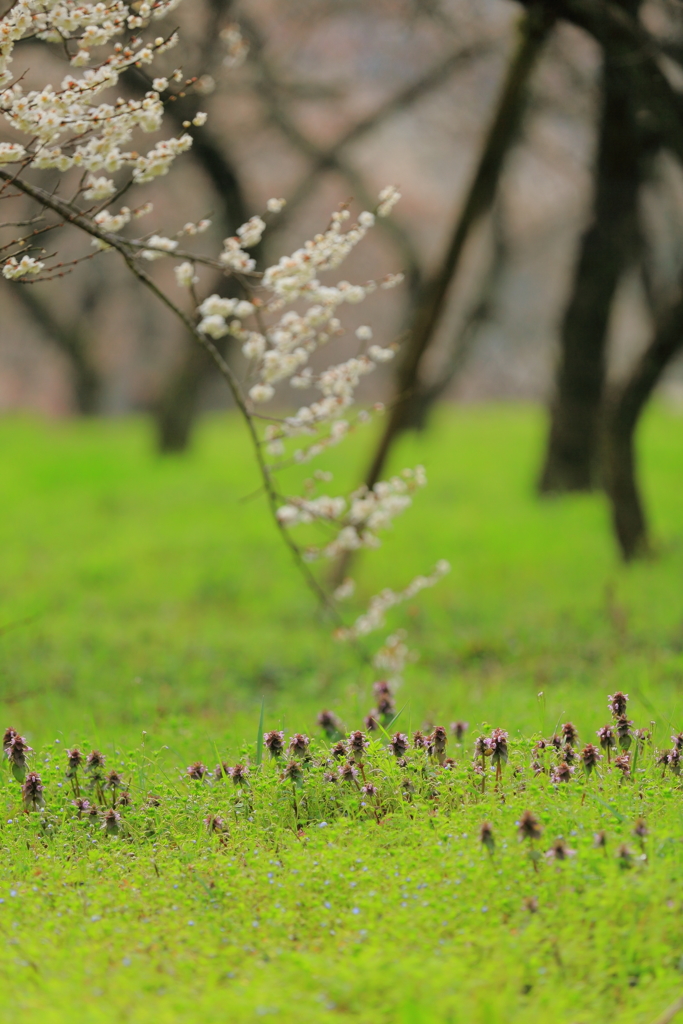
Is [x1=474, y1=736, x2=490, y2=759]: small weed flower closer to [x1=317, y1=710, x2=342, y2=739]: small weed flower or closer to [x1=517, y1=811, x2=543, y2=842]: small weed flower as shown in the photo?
[x1=517, y1=811, x2=543, y2=842]: small weed flower

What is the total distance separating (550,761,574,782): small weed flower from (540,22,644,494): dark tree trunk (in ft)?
26.4

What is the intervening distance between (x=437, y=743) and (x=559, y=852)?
31.7 inches

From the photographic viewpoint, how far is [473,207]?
24.4ft

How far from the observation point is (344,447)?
1538 cm

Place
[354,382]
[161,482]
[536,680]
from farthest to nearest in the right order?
1. [161,482]
2. [536,680]
3. [354,382]

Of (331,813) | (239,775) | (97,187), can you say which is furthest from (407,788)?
(97,187)

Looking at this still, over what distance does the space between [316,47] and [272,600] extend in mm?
9490

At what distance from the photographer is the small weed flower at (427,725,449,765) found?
344cm

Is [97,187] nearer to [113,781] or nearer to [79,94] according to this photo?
[79,94]

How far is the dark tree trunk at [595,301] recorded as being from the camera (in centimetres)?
1000

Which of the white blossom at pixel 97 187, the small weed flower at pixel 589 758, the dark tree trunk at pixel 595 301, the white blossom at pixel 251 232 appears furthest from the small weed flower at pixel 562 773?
the dark tree trunk at pixel 595 301

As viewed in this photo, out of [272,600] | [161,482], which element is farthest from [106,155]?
[161,482]

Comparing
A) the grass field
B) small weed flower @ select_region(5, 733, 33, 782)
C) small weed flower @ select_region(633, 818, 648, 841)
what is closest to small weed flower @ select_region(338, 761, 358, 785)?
the grass field

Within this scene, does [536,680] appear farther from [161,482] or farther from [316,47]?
[316,47]
